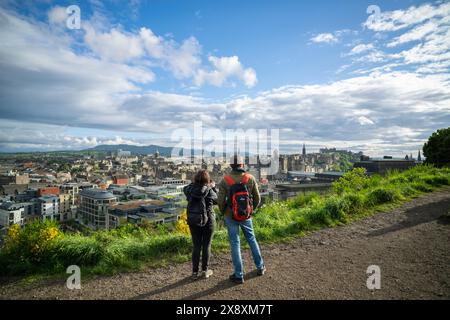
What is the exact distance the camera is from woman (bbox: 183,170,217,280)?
143 inches

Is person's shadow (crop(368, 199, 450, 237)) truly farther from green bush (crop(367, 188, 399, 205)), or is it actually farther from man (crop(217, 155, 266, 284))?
man (crop(217, 155, 266, 284))

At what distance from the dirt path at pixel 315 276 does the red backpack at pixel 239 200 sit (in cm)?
97

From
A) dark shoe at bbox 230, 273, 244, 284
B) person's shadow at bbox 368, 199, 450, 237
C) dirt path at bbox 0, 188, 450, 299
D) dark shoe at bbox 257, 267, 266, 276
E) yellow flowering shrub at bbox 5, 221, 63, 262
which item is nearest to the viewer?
dirt path at bbox 0, 188, 450, 299

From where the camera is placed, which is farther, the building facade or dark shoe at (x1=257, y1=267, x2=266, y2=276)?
the building facade

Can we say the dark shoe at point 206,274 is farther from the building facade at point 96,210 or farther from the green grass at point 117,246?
the building facade at point 96,210

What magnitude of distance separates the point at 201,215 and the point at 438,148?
22.4 metres

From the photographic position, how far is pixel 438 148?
18.3m

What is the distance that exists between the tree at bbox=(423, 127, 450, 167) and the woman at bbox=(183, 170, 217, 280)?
2005 cm

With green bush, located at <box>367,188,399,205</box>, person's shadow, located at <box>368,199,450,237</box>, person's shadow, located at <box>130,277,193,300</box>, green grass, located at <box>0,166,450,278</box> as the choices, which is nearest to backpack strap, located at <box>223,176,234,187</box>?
person's shadow, located at <box>130,277,193,300</box>

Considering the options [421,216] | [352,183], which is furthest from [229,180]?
[352,183]

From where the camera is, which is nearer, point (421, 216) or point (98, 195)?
point (421, 216)

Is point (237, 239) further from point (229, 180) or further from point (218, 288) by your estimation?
point (229, 180)
